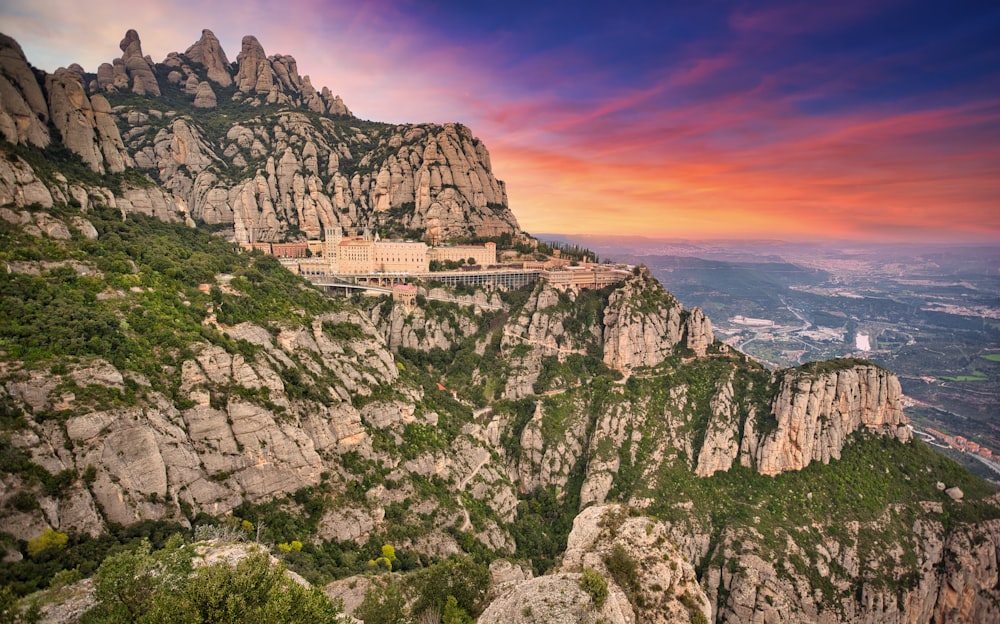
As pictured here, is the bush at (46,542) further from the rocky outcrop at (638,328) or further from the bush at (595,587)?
the rocky outcrop at (638,328)

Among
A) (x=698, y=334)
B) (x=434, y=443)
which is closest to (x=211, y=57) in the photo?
(x=434, y=443)

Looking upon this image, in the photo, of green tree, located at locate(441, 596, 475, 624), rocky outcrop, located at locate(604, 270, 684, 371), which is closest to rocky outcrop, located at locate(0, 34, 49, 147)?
green tree, located at locate(441, 596, 475, 624)

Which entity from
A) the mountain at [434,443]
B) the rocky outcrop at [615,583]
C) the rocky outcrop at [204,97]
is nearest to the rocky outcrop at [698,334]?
the mountain at [434,443]

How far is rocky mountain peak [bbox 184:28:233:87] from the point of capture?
139750 millimetres

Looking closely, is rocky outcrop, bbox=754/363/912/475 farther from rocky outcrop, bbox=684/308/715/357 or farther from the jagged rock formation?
the jagged rock formation

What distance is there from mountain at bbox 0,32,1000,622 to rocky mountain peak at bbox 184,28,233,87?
91.2 metres

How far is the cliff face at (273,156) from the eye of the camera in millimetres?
107438

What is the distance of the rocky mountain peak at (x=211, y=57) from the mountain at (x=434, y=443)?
9119 cm

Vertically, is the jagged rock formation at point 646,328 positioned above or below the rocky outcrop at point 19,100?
below

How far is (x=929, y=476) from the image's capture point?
65.6 m

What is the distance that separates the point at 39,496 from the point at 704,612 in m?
42.2

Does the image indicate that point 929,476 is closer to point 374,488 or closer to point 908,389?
point 374,488

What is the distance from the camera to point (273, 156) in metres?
116

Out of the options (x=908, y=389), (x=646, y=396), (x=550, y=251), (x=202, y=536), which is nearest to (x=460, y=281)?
(x=550, y=251)
